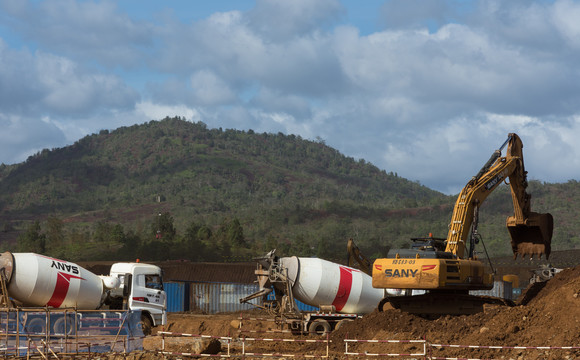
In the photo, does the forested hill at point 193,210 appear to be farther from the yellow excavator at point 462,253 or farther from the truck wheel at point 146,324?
the yellow excavator at point 462,253

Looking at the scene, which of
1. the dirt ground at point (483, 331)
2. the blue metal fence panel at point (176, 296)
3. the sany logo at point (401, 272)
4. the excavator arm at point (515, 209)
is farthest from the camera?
the blue metal fence panel at point (176, 296)

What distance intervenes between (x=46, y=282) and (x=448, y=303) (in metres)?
14.5

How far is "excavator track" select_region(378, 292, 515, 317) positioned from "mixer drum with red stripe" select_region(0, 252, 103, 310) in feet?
40.7

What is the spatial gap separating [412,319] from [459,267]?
275 cm

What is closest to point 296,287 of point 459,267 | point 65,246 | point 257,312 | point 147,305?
point 147,305

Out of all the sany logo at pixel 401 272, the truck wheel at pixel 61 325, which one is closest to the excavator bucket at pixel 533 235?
the sany logo at pixel 401 272

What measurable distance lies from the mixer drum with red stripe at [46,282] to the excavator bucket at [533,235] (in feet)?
55.0

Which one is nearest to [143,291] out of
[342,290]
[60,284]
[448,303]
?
[60,284]

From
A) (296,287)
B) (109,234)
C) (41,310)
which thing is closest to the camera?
(41,310)

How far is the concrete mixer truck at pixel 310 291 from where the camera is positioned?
102 ft

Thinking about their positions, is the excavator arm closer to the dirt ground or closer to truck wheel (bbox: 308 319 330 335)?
the dirt ground

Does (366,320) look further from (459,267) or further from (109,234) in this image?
(109,234)

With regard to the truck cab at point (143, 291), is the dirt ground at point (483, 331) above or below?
below

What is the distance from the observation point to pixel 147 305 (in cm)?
3194
